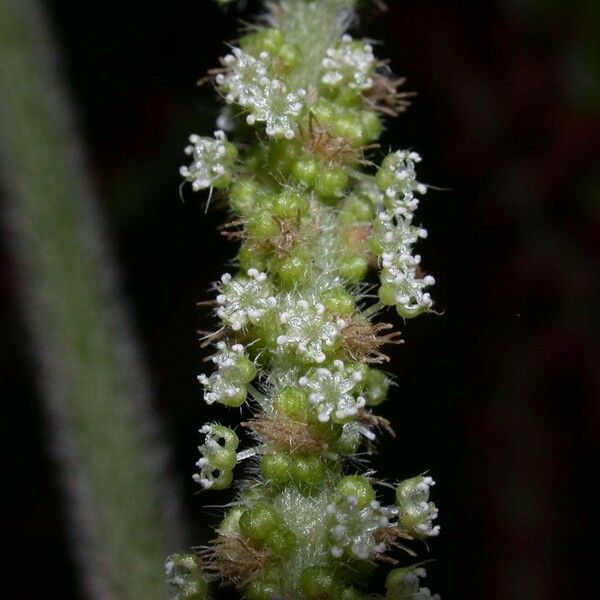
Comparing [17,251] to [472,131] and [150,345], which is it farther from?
[472,131]

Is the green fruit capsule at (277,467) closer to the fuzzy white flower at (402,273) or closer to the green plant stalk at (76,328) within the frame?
the fuzzy white flower at (402,273)

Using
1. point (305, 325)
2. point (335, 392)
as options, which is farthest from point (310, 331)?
point (335, 392)

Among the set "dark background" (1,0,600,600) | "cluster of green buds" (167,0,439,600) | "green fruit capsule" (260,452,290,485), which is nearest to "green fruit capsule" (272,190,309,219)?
"cluster of green buds" (167,0,439,600)

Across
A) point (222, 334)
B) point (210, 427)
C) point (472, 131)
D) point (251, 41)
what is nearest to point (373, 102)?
point (251, 41)

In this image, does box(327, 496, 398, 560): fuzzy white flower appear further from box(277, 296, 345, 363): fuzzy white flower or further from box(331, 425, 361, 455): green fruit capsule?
box(277, 296, 345, 363): fuzzy white flower

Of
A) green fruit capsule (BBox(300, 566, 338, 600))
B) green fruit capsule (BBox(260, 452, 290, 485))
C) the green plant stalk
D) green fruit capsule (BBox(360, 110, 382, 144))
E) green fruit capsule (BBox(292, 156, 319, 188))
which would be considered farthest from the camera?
the green plant stalk

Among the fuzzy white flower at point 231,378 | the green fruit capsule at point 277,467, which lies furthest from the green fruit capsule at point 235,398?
the green fruit capsule at point 277,467

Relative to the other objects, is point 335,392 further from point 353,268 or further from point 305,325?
point 353,268
